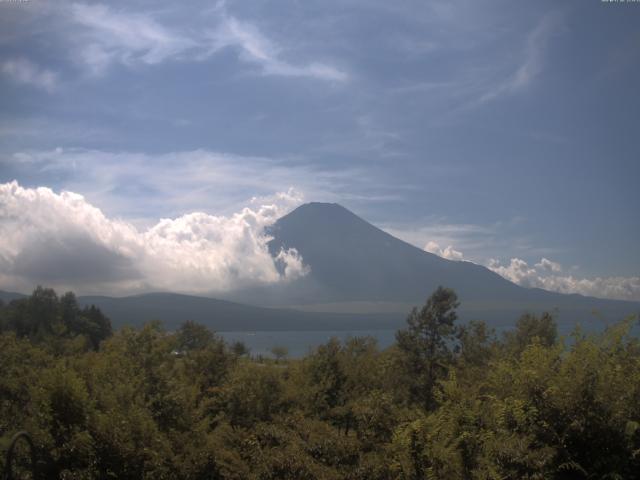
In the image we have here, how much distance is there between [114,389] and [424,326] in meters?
17.0

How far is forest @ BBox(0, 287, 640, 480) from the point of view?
7.38m

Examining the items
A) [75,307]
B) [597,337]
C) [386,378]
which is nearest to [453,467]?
[597,337]

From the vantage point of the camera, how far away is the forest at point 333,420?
7379 millimetres

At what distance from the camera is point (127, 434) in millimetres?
10945

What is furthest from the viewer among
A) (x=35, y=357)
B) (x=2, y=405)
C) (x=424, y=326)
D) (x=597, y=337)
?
(x=424, y=326)

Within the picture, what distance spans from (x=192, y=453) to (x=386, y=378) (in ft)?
42.6

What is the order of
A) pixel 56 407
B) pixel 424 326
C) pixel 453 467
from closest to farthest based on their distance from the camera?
1. pixel 453 467
2. pixel 56 407
3. pixel 424 326

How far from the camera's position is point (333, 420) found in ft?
53.4

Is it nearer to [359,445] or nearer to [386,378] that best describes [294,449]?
[359,445]

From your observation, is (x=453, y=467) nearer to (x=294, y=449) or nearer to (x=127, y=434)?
(x=294, y=449)

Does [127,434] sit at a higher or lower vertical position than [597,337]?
lower

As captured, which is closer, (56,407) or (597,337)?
(597,337)

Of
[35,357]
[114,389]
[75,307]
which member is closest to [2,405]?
[114,389]

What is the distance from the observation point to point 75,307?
79.3m
